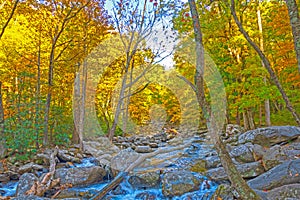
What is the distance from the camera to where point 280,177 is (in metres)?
4.28

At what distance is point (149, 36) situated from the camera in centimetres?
1141

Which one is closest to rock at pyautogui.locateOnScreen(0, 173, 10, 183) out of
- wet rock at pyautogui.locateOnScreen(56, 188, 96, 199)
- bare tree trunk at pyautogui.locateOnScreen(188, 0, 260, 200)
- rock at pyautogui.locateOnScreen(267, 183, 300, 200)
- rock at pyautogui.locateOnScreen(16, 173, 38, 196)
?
rock at pyautogui.locateOnScreen(16, 173, 38, 196)

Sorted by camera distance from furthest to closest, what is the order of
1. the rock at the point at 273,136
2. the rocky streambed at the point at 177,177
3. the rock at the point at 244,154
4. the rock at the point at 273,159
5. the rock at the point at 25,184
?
the rock at the point at 273,136 → the rock at the point at 244,154 → the rock at the point at 273,159 → the rock at the point at 25,184 → the rocky streambed at the point at 177,177

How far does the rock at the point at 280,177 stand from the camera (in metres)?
4.19

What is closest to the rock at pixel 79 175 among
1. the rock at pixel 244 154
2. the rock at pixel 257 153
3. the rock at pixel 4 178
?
the rock at pixel 4 178

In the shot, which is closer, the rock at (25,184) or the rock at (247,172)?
the rock at (25,184)

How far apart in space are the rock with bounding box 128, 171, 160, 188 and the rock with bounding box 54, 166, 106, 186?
83cm

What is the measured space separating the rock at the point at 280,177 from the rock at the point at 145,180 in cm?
207

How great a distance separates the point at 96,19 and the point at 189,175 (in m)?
7.35

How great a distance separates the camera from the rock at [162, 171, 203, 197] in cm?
498

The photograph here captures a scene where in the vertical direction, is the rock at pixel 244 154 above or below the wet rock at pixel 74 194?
above

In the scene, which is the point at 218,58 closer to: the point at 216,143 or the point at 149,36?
the point at 149,36

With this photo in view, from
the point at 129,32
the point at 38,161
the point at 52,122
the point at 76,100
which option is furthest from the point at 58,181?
the point at 129,32

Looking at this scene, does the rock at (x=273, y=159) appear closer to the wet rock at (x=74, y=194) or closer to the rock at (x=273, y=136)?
the rock at (x=273, y=136)
